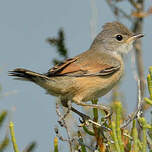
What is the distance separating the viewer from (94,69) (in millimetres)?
3939

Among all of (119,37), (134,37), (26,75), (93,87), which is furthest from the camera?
(119,37)

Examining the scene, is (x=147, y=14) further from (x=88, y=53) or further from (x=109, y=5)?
(x=88, y=53)

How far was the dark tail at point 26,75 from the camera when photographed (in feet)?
10.3

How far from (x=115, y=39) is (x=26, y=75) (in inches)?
66.3

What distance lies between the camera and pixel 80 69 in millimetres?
3838

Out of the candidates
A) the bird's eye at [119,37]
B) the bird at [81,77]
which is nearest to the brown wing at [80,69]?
the bird at [81,77]

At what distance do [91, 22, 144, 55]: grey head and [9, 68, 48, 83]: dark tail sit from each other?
1.33 m

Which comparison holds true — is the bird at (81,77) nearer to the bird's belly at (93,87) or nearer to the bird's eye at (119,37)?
the bird's belly at (93,87)

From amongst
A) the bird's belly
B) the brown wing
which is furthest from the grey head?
the bird's belly

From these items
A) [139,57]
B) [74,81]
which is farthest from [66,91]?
[139,57]

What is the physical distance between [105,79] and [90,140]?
0.98 meters

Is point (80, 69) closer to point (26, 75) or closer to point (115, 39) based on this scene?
point (26, 75)

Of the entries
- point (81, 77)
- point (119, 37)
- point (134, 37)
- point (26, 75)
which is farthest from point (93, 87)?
point (119, 37)

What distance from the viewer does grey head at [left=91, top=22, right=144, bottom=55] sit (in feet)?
14.6
